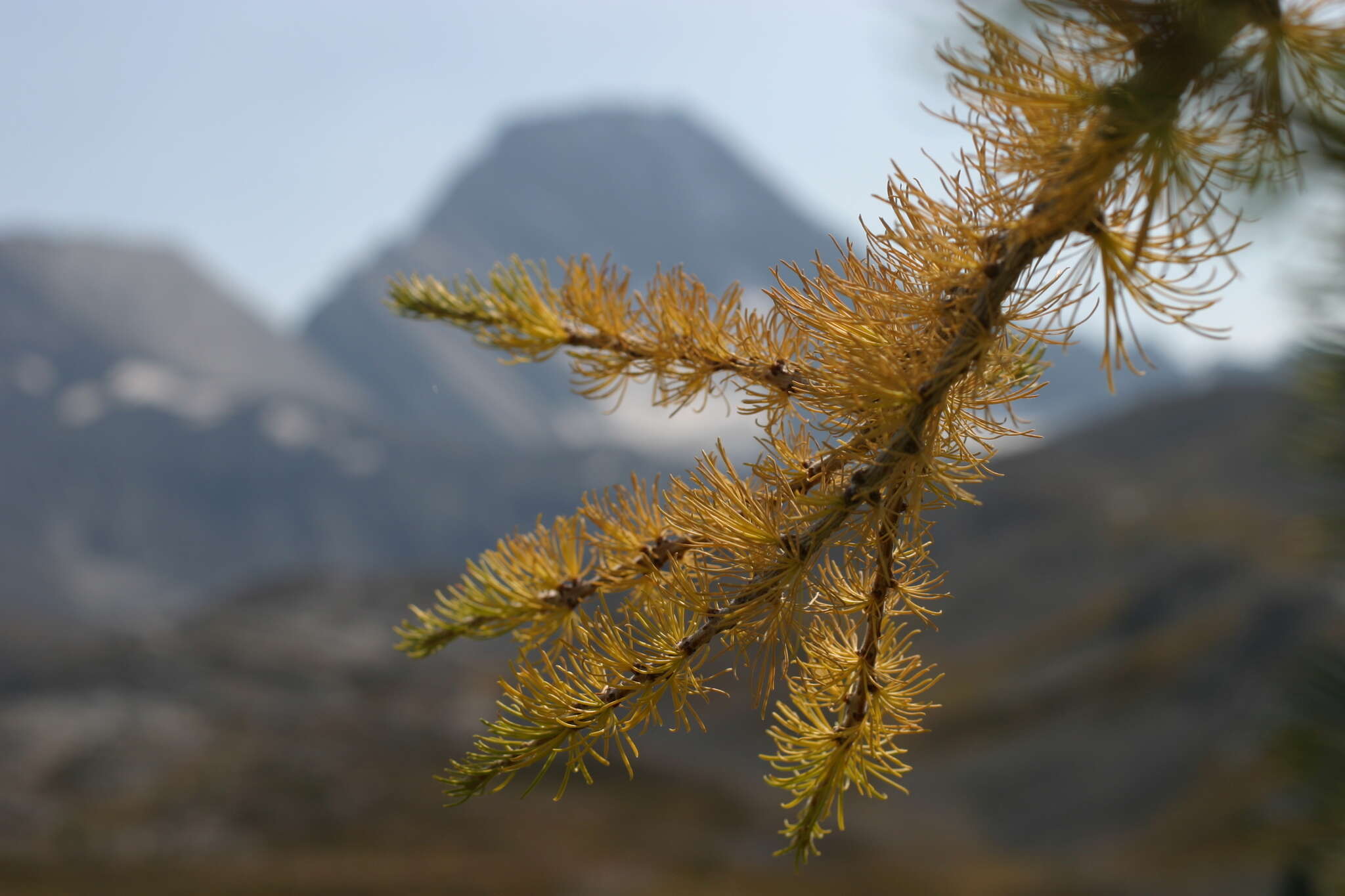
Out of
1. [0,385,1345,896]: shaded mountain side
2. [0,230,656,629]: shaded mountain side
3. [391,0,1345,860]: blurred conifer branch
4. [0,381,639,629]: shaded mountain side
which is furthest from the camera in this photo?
[0,230,656,629]: shaded mountain side

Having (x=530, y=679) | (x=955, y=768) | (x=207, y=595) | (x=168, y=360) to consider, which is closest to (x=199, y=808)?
(x=955, y=768)

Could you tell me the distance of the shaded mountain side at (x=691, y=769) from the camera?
29.0 m

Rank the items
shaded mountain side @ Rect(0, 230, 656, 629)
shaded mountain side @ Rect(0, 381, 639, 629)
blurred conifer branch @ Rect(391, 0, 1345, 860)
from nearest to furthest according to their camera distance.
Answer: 1. blurred conifer branch @ Rect(391, 0, 1345, 860)
2. shaded mountain side @ Rect(0, 381, 639, 629)
3. shaded mountain side @ Rect(0, 230, 656, 629)

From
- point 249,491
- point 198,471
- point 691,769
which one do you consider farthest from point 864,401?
point 198,471

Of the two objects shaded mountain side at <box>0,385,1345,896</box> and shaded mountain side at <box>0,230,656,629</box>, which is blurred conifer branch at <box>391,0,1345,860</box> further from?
shaded mountain side at <box>0,230,656,629</box>

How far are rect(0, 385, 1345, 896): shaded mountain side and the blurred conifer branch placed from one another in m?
17.9

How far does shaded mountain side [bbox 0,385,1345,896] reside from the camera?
29.0 m

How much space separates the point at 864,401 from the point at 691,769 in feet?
135

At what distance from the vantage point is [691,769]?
40.1 metres

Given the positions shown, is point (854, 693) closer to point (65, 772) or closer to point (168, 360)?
point (65, 772)

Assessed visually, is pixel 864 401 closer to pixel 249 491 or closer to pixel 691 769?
pixel 691 769

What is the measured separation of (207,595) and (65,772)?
12424 cm

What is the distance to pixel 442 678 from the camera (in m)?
53.5

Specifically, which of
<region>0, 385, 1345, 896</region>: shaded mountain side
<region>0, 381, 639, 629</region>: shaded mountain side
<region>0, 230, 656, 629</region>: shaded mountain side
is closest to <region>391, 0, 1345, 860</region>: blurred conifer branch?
<region>0, 385, 1345, 896</region>: shaded mountain side
